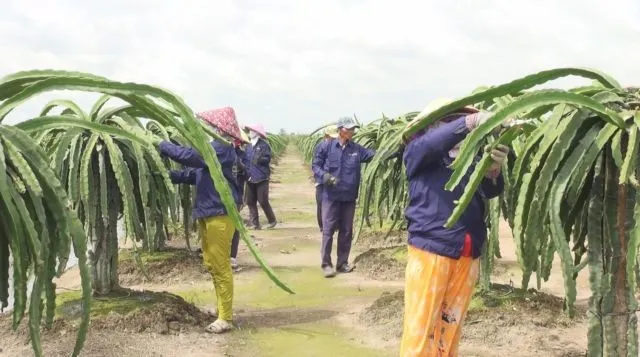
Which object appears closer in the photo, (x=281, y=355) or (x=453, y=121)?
(x=453, y=121)

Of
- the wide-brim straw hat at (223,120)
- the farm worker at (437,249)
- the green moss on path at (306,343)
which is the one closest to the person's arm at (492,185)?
the farm worker at (437,249)

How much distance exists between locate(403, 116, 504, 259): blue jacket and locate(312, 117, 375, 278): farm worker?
4.58 m

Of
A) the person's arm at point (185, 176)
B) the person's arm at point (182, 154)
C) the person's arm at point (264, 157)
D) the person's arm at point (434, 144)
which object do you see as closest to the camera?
the person's arm at point (434, 144)

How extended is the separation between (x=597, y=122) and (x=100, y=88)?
1.83 meters

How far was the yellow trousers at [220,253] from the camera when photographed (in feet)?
18.0

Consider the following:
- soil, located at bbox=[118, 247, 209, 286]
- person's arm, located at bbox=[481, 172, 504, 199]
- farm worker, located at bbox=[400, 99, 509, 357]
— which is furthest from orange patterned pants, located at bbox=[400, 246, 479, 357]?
soil, located at bbox=[118, 247, 209, 286]

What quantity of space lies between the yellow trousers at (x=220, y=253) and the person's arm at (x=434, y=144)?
8.05 ft

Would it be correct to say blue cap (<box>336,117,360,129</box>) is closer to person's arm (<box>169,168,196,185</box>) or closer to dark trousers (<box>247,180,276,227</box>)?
person's arm (<box>169,168,196,185</box>)

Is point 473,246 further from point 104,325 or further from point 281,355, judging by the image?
point 104,325

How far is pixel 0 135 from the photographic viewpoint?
6.89 ft

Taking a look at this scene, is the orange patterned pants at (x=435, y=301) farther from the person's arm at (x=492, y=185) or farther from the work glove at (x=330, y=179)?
the work glove at (x=330, y=179)

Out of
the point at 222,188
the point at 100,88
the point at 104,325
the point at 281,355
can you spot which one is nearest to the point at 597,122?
the point at 222,188

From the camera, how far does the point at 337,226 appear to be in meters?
8.37

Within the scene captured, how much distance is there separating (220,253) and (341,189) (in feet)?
9.62
